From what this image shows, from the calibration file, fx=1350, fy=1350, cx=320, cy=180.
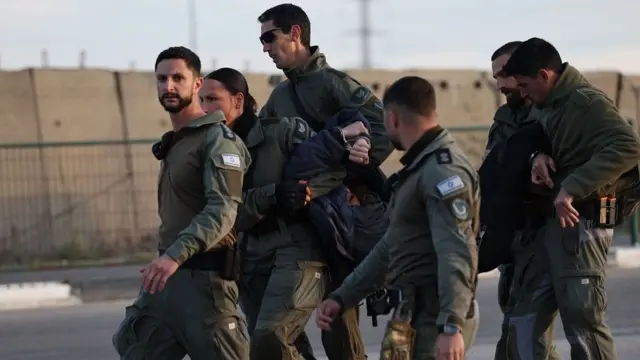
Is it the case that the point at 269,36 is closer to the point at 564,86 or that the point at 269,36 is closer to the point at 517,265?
the point at 564,86

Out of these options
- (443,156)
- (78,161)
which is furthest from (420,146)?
(78,161)

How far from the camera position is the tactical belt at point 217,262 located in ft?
20.1

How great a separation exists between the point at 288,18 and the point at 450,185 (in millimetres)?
2643

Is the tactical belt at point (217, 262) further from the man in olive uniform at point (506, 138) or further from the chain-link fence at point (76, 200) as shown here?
the chain-link fence at point (76, 200)

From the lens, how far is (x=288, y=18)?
7.59 metres

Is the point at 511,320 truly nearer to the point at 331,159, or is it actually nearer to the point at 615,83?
the point at 331,159

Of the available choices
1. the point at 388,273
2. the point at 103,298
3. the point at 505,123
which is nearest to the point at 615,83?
the point at 103,298

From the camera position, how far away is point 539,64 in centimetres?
659

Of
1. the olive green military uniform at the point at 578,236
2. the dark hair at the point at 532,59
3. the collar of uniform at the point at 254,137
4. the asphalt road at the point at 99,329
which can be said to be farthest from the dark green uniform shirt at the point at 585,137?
the asphalt road at the point at 99,329

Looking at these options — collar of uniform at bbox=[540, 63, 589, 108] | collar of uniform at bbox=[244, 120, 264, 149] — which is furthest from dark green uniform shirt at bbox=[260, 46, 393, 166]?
collar of uniform at bbox=[540, 63, 589, 108]

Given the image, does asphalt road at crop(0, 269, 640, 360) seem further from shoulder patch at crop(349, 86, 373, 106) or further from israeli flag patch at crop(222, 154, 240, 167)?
israeli flag patch at crop(222, 154, 240, 167)

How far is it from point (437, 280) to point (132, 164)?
1387cm

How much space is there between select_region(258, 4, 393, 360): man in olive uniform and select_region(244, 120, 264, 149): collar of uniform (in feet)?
1.87

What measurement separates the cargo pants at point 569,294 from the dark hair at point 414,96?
1560 mm
